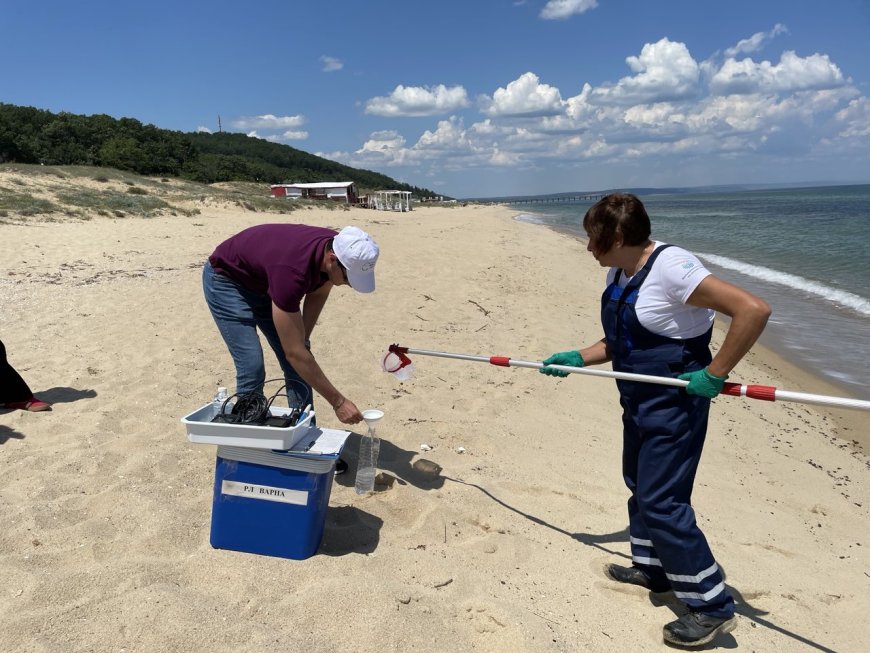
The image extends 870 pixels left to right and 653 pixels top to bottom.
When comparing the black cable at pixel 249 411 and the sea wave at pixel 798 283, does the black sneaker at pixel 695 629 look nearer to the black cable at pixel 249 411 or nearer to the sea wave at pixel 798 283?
the black cable at pixel 249 411

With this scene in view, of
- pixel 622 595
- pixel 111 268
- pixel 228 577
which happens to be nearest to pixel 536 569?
pixel 622 595

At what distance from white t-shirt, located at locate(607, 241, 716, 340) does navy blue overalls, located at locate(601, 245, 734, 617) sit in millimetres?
41

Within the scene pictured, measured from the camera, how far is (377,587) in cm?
272

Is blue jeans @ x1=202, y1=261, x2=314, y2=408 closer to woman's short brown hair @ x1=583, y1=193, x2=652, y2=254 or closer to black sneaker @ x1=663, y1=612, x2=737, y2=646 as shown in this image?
woman's short brown hair @ x1=583, y1=193, x2=652, y2=254

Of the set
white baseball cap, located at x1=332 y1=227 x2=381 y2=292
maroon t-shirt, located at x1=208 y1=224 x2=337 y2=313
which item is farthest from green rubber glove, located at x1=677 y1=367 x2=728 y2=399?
maroon t-shirt, located at x1=208 y1=224 x2=337 y2=313

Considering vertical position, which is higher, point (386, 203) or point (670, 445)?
point (386, 203)

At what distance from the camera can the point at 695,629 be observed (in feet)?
8.75

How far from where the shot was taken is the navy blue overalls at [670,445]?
2619 millimetres

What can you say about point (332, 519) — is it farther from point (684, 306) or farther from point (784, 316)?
point (784, 316)

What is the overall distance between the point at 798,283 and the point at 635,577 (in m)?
14.1

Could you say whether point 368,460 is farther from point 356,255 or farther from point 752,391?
point 752,391

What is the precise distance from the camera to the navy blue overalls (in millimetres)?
2619

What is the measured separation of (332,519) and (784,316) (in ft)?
34.7

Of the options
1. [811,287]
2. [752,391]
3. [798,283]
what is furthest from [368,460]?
[798,283]
